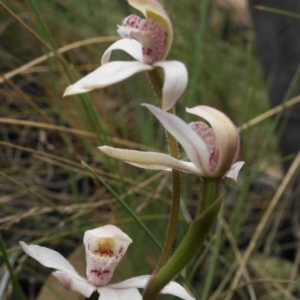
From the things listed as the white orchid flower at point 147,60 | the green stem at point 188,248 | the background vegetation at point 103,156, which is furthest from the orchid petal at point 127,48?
the background vegetation at point 103,156

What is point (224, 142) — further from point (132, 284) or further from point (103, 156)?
point (103, 156)

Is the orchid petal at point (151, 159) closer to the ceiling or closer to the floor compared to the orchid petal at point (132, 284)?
closer to the ceiling

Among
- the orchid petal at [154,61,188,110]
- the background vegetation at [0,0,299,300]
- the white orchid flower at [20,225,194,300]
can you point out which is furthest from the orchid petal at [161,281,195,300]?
the background vegetation at [0,0,299,300]

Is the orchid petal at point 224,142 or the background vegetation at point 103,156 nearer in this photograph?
the orchid petal at point 224,142

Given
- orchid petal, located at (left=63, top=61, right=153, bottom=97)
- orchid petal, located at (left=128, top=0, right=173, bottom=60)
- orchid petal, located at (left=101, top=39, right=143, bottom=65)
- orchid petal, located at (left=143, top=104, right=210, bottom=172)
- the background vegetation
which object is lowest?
the background vegetation

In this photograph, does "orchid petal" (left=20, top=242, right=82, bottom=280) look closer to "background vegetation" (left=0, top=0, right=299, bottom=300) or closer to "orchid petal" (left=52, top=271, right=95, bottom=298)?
"orchid petal" (left=52, top=271, right=95, bottom=298)

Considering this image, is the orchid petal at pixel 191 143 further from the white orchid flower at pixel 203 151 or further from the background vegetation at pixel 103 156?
the background vegetation at pixel 103 156

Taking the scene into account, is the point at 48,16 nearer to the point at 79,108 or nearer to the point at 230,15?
the point at 79,108
